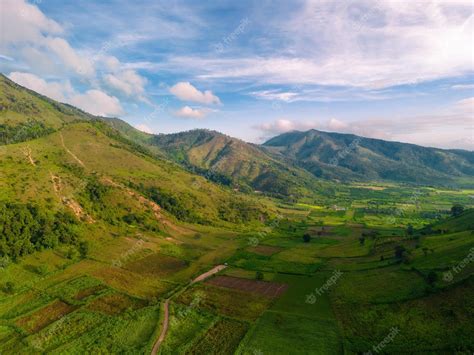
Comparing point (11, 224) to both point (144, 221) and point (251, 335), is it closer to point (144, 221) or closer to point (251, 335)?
point (144, 221)

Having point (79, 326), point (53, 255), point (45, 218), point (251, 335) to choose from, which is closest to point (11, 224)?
point (45, 218)

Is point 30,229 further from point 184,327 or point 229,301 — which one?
point 229,301

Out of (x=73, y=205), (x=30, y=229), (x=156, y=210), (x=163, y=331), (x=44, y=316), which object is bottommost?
(x=44, y=316)

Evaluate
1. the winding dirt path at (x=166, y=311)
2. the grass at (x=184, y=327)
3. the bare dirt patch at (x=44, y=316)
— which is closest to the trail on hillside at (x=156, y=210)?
the winding dirt path at (x=166, y=311)

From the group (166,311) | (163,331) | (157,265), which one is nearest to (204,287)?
(166,311)

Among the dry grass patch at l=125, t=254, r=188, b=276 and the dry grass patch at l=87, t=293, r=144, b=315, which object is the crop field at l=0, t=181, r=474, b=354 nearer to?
the dry grass patch at l=87, t=293, r=144, b=315

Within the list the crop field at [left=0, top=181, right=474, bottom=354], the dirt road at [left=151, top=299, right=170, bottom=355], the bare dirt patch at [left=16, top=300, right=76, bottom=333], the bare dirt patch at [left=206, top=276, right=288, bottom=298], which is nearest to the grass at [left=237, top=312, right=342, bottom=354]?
the crop field at [left=0, top=181, right=474, bottom=354]
